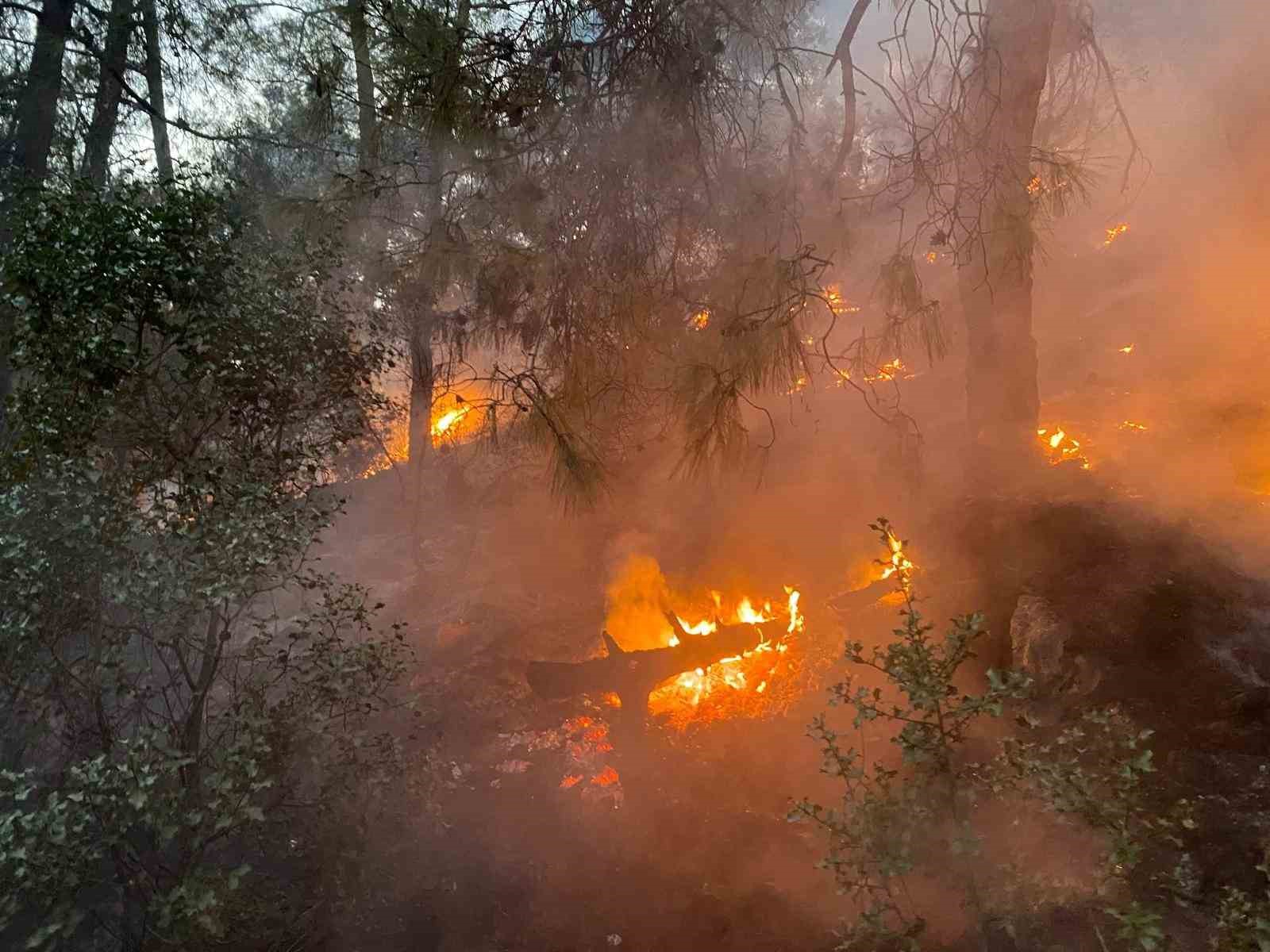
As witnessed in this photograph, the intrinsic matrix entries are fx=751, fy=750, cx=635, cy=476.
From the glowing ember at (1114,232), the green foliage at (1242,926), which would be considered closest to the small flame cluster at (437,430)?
the green foliage at (1242,926)

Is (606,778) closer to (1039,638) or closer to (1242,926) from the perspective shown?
(1039,638)

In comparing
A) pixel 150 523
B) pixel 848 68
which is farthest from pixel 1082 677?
pixel 150 523

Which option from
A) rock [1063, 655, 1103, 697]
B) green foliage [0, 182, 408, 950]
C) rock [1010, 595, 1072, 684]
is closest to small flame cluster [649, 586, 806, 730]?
rock [1010, 595, 1072, 684]

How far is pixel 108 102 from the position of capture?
6203 millimetres

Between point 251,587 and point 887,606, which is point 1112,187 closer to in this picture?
point 887,606

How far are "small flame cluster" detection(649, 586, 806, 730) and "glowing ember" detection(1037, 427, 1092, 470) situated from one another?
2799 millimetres

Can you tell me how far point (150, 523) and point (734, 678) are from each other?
174 inches

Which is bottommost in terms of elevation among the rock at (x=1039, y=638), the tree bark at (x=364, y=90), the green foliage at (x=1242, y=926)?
the green foliage at (x=1242, y=926)

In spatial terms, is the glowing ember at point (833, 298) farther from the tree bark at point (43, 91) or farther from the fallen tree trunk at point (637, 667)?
the tree bark at point (43, 91)

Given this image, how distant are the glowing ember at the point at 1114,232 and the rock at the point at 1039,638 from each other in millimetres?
10469

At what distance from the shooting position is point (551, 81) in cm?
390

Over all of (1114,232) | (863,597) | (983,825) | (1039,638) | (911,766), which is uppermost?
(1114,232)

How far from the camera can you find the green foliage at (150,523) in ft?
10.4

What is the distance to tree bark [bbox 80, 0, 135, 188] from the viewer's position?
5969 mm
